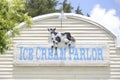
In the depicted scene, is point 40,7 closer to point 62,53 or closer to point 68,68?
point 62,53

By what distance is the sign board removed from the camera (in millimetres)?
17797

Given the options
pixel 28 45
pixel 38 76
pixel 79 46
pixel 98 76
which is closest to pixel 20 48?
pixel 28 45

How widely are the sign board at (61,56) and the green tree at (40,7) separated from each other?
2123 cm

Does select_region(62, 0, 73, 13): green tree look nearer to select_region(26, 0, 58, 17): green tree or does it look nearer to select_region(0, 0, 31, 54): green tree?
select_region(26, 0, 58, 17): green tree

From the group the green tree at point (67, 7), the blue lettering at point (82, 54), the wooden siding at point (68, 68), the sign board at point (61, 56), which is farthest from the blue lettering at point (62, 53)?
the green tree at point (67, 7)

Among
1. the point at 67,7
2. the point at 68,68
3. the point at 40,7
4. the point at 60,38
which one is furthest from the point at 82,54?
the point at 67,7

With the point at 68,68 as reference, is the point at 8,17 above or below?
above

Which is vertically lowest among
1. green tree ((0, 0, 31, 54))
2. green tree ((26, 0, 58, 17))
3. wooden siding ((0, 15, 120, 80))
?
wooden siding ((0, 15, 120, 80))

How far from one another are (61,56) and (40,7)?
2317 centimetres

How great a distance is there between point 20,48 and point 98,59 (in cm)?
379

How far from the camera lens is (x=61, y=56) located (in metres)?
17.8

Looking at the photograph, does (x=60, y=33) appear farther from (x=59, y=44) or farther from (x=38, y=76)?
(x=38, y=76)

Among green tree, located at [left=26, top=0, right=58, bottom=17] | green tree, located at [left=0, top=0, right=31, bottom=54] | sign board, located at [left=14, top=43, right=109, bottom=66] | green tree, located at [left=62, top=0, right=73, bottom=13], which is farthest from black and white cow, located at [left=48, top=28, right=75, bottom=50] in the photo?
green tree, located at [left=62, top=0, right=73, bottom=13]

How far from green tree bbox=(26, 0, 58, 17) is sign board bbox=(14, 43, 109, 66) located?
69.7 ft
